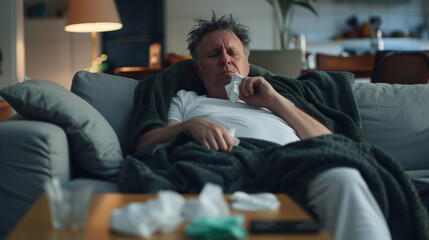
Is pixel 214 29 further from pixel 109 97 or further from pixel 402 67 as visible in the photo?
pixel 402 67

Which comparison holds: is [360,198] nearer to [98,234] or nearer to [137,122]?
[98,234]

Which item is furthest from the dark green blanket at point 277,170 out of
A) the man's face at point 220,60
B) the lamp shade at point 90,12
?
the lamp shade at point 90,12

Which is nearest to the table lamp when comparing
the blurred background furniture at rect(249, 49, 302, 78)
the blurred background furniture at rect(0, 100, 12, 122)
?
the blurred background furniture at rect(0, 100, 12, 122)

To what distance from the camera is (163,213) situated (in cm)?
90

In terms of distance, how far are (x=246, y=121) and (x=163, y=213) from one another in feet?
3.39

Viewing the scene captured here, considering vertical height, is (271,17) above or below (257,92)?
above

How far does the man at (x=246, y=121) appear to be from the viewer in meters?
1.15

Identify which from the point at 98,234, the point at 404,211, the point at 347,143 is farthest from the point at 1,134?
the point at 404,211

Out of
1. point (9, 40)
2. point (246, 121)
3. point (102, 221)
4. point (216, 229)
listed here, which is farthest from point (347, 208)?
point (9, 40)

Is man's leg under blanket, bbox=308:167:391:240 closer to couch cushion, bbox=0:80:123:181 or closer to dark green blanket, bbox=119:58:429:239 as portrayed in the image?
dark green blanket, bbox=119:58:429:239

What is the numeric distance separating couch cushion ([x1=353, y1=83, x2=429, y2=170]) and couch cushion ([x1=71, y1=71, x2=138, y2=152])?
985mm

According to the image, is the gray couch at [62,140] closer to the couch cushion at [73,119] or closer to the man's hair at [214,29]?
the couch cushion at [73,119]

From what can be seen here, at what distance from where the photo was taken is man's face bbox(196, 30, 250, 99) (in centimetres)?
212

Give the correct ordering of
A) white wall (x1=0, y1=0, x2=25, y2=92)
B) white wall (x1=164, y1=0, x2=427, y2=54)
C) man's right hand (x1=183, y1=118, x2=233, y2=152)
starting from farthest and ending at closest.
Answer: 1. white wall (x1=164, y1=0, x2=427, y2=54)
2. white wall (x1=0, y1=0, x2=25, y2=92)
3. man's right hand (x1=183, y1=118, x2=233, y2=152)
